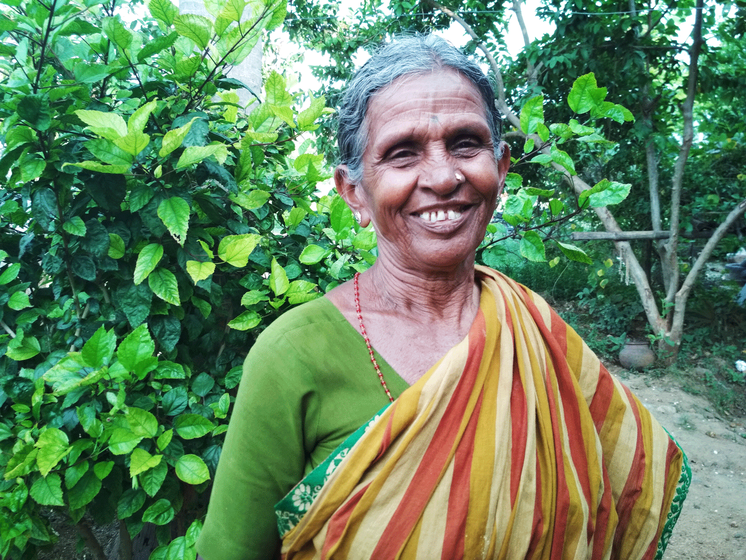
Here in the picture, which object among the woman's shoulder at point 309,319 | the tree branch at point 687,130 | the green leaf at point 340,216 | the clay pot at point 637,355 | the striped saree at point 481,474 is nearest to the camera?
the striped saree at point 481,474

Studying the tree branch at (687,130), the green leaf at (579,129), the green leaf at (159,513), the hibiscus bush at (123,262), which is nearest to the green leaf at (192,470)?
the hibiscus bush at (123,262)

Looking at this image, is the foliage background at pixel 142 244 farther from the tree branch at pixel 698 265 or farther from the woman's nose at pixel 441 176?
the tree branch at pixel 698 265

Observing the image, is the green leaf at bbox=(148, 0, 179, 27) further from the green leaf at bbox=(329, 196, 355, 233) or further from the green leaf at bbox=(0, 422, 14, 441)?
the green leaf at bbox=(0, 422, 14, 441)

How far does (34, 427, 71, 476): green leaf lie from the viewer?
136 cm

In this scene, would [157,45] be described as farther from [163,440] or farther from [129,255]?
[163,440]

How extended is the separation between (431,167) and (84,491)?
52.8 inches

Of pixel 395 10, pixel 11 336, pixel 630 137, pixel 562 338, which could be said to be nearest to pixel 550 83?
pixel 630 137

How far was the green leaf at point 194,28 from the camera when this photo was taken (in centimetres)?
147

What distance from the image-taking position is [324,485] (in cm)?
119

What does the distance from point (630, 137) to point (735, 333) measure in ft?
11.0

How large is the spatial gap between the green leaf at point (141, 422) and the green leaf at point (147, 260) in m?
0.36

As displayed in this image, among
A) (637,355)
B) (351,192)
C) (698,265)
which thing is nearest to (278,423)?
(351,192)

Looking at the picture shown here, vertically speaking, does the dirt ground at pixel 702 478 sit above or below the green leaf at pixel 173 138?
below

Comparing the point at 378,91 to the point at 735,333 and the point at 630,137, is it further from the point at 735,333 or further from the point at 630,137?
the point at 735,333
